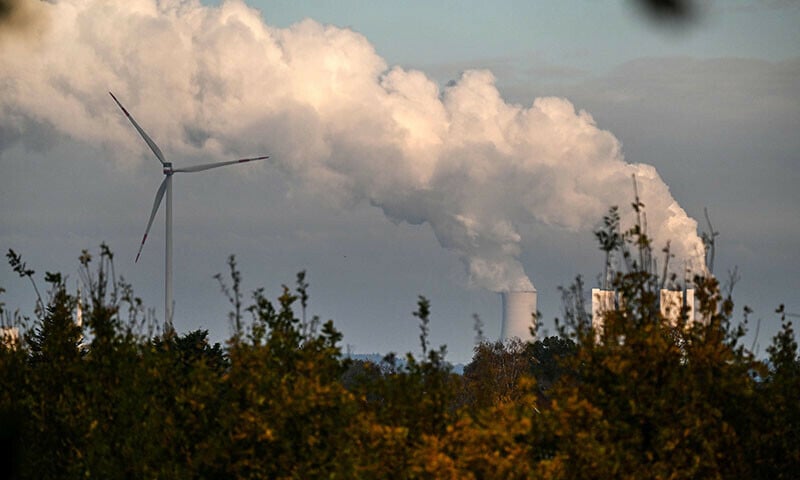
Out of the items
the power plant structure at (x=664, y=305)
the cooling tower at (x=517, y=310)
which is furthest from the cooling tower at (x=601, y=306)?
the cooling tower at (x=517, y=310)

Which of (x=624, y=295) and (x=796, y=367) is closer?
(x=624, y=295)

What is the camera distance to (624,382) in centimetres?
1298

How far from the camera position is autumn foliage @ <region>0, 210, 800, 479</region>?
41.2 feet

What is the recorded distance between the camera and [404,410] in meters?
13.4

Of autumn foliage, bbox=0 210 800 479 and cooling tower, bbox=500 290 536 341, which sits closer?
autumn foliage, bbox=0 210 800 479

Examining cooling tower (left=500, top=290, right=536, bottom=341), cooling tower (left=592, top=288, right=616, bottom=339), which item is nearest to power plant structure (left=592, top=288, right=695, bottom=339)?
cooling tower (left=592, top=288, right=616, bottom=339)

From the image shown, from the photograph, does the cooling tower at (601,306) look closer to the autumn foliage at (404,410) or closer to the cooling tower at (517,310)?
the autumn foliage at (404,410)

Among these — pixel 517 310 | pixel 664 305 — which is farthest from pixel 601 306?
pixel 517 310

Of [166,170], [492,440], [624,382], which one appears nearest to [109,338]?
[492,440]

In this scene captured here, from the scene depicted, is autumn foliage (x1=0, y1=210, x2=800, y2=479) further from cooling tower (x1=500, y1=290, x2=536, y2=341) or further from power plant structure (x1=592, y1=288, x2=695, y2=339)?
cooling tower (x1=500, y1=290, x2=536, y2=341)

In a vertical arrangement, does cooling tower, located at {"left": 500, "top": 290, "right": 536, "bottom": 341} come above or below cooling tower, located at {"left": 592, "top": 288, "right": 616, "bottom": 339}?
above

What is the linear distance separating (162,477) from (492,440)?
374 centimetres

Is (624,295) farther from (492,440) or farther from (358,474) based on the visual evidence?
(358,474)

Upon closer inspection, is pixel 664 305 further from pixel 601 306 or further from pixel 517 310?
pixel 517 310
